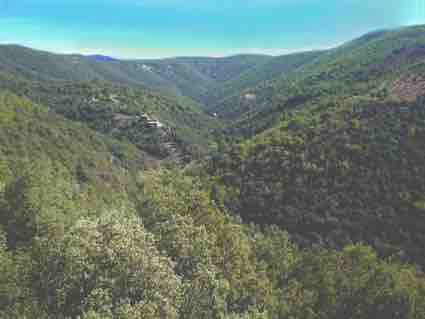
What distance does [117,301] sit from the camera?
23.0 meters

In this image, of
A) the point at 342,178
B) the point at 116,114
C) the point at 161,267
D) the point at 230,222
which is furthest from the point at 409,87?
the point at 116,114

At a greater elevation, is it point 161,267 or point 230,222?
point 161,267

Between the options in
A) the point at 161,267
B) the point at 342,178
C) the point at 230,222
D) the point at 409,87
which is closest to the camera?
the point at 161,267

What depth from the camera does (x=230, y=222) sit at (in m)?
52.3

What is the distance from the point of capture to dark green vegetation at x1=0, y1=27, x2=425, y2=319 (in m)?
24.5

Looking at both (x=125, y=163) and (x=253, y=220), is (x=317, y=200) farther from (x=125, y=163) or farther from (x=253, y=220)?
(x=125, y=163)

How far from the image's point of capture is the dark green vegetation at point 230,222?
80.4ft

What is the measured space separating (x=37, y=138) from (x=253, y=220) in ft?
162

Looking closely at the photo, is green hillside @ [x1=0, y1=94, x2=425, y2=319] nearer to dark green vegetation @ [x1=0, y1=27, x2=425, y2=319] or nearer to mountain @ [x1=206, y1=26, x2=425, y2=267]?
dark green vegetation @ [x1=0, y1=27, x2=425, y2=319]

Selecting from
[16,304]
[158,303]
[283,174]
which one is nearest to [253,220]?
[283,174]

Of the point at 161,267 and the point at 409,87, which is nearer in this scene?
the point at 161,267

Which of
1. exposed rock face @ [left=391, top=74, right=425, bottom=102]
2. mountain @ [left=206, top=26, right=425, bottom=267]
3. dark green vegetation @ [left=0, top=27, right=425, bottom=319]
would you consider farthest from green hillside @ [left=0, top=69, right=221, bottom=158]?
exposed rock face @ [left=391, top=74, right=425, bottom=102]

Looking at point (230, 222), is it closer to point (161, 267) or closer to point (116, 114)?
point (161, 267)

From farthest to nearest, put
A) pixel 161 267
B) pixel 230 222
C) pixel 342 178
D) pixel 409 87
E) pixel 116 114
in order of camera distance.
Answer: pixel 116 114, pixel 409 87, pixel 342 178, pixel 230 222, pixel 161 267
